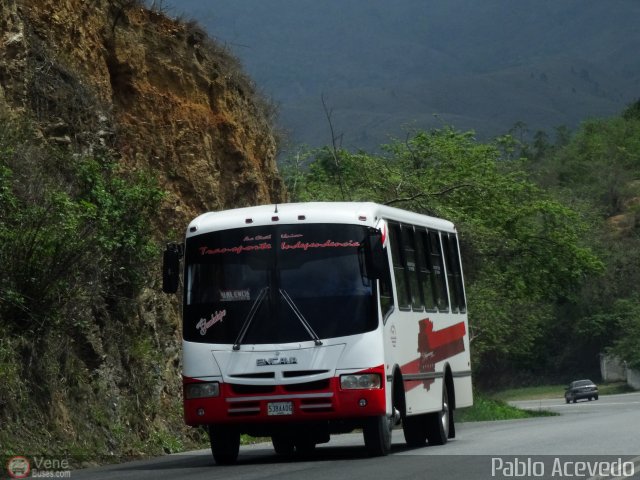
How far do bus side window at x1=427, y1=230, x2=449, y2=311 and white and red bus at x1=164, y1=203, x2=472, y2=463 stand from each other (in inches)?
85.2

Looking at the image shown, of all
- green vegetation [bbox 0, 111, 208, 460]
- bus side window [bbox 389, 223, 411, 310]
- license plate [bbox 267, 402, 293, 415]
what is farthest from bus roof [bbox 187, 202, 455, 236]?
license plate [bbox 267, 402, 293, 415]

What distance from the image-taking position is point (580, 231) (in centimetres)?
5759

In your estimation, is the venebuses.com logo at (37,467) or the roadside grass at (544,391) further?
→ the roadside grass at (544,391)

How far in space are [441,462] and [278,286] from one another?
10.2ft

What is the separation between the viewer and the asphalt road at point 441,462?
14.7 meters

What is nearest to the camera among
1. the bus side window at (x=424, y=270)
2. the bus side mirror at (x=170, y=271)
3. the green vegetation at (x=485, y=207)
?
the bus side mirror at (x=170, y=271)

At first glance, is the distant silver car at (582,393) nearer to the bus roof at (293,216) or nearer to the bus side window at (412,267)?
the bus side window at (412,267)

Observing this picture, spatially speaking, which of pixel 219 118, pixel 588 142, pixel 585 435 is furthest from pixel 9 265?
pixel 588 142

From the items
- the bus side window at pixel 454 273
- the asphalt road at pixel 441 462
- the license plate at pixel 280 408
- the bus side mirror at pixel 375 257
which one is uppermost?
the bus side window at pixel 454 273

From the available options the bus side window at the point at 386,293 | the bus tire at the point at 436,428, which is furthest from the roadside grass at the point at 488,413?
the bus side window at the point at 386,293

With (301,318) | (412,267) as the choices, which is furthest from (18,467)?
(412,267)

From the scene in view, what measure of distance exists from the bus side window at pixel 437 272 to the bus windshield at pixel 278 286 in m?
3.50

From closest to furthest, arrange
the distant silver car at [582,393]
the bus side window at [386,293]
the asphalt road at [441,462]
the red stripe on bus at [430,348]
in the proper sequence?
the asphalt road at [441,462] < the bus side window at [386,293] < the red stripe on bus at [430,348] < the distant silver car at [582,393]

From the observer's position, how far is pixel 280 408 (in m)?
17.4
